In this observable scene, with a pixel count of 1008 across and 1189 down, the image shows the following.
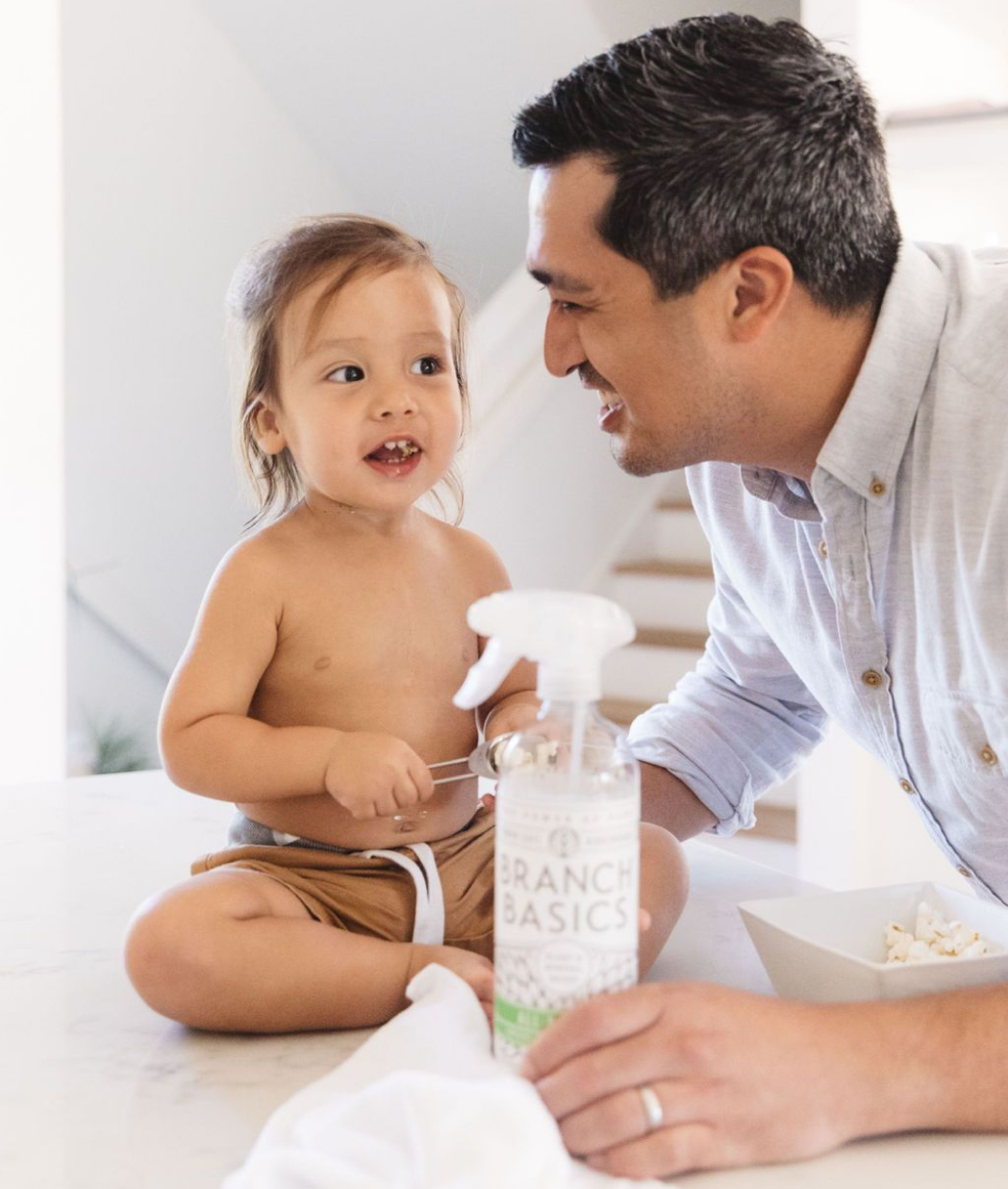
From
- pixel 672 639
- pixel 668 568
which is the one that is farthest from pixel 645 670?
pixel 668 568

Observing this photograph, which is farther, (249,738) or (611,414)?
(611,414)

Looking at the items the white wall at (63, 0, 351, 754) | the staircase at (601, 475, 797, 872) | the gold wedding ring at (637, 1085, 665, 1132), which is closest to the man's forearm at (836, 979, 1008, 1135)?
the gold wedding ring at (637, 1085, 665, 1132)

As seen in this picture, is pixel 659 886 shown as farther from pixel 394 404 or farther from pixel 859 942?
pixel 394 404

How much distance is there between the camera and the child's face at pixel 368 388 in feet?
4.08

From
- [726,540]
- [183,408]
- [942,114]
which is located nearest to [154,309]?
[183,408]

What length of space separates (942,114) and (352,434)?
1999 millimetres

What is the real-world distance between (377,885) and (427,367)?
460 millimetres

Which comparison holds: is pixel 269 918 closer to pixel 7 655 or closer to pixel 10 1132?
pixel 10 1132

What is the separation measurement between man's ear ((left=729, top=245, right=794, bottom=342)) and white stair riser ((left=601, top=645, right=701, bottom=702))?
94.0 inches

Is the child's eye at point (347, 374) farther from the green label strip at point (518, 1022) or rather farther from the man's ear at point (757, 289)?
the green label strip at point (518, 1022)

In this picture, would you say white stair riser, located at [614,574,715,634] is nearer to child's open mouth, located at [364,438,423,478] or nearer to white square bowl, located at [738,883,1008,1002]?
child's open mouth, located at [364,438,423,478]

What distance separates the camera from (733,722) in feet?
5.11

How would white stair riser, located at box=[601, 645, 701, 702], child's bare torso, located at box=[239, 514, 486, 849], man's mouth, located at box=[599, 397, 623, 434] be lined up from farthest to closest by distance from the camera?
white stair riser, located at box=[601, 645, 701, 702] < man's mouth, located at box=[599, 397, 623, 434] < child's bare torso, located at box=[239, 514, 486, 849]

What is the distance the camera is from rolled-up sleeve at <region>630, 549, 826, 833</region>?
1505 mm
